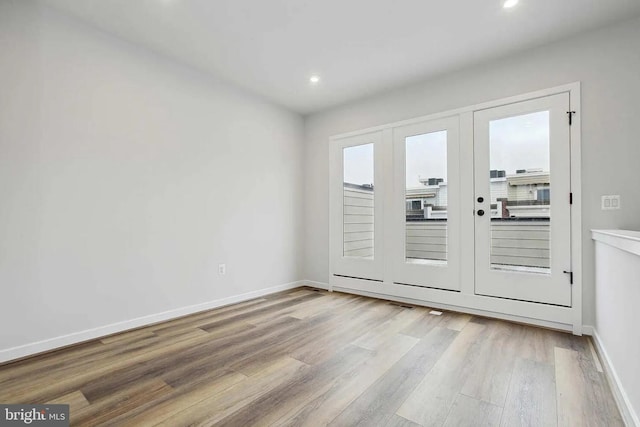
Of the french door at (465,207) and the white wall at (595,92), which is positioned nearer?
the white wall at (595,92)

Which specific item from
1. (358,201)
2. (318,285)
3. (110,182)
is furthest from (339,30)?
(318,285)

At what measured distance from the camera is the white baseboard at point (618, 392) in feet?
4.58

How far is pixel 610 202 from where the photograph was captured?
2504 mm

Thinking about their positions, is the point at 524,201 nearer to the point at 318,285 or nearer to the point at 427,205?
the point at 427,205

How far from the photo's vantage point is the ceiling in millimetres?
2328

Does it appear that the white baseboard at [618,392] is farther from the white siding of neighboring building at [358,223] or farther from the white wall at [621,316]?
the white siding of neighboring building at [358,223]

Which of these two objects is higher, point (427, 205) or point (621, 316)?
point (427, 205)

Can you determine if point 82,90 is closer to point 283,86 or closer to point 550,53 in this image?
point 283,86

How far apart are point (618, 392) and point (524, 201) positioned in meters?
1.69

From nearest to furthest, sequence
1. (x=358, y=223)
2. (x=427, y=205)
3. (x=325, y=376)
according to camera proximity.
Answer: (x=325, y=376) → (x=427, y=205) → (x=358, y=223)

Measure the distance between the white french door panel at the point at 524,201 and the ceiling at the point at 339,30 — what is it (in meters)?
0.63

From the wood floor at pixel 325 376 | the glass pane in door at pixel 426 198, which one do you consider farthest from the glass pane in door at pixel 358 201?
the wood floor at pixel 325 376

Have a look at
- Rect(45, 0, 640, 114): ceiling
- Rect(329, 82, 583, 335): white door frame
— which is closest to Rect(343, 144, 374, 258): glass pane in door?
Rect(329, 82, 583, 335): white door frame

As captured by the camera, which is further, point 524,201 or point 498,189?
point 498,189
